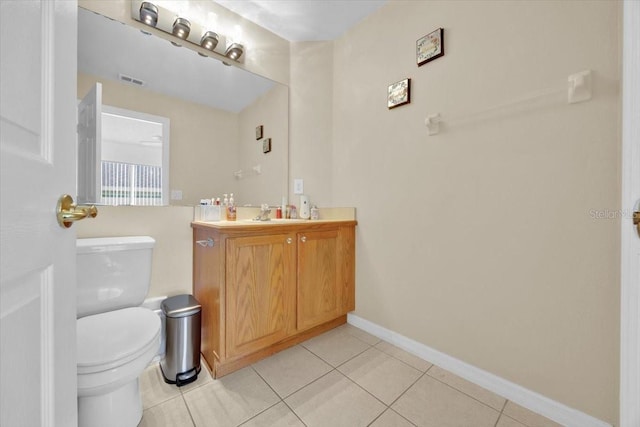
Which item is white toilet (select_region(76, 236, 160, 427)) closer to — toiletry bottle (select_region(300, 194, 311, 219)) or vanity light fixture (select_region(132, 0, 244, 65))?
toiletry bottle (select_region(300, 194, 311, 219))

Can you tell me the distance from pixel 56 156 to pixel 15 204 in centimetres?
20

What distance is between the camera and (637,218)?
80cm

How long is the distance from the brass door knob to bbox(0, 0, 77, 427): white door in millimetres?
16

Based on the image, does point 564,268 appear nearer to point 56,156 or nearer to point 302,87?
point 56,156

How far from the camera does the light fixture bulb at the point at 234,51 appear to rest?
74.7 inches

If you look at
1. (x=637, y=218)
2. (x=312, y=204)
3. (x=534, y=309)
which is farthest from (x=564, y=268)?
(x=312, y=204)

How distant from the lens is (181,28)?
1.68 m

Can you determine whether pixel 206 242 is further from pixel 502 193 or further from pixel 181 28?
pixel 502 193

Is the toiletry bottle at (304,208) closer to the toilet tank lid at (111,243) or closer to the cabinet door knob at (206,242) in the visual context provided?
the cabinet door knob at (206,242)

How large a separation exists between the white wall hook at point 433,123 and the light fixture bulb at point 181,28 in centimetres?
171

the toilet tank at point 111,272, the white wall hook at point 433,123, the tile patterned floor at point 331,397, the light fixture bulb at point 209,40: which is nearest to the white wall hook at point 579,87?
the white wall hook at point 433,123

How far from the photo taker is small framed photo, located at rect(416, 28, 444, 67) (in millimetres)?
1533

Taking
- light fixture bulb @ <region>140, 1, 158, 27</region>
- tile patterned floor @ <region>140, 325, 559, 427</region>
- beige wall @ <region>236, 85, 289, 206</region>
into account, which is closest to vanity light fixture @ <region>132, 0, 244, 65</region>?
light fixture bulb @ <region>140, 1, 158, 27</region>

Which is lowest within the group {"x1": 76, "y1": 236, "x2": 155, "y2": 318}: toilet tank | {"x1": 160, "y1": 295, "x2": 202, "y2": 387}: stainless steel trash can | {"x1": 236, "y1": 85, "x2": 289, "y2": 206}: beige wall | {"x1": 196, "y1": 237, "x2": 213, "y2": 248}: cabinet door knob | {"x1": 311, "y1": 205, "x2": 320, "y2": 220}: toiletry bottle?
{"x1": 160, "y1": 295, "x2": 202, "y2": 387}: stainless steel trash can
